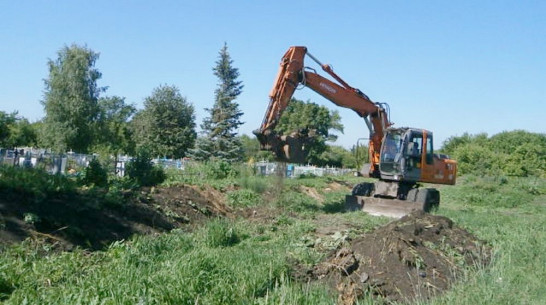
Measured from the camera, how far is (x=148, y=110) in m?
58.5

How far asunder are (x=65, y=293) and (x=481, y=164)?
6001cm

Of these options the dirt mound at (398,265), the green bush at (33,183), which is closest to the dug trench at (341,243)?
the dirt mound at (398,265)

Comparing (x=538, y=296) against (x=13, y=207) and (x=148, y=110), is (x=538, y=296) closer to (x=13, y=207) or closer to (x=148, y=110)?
(x=13, y=207)

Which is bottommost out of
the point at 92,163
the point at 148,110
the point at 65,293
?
the point at 65,293

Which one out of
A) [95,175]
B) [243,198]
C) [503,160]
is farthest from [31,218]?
[503,160]

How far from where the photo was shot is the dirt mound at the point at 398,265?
7016mm

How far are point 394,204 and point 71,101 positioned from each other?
4146 centimetres

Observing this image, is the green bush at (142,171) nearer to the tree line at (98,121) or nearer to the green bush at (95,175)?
the green bush at (95,175)

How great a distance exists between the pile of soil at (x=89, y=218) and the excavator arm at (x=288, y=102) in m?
2.85

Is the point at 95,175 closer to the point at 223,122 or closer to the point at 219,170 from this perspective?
the point at 219,170

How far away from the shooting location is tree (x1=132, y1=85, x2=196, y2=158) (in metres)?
57.1

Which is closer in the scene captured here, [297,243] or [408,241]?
[408,241]

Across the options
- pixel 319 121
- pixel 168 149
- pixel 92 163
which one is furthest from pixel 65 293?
pixel 319 121

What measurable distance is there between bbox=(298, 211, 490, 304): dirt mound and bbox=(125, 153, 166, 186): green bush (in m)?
11.4
